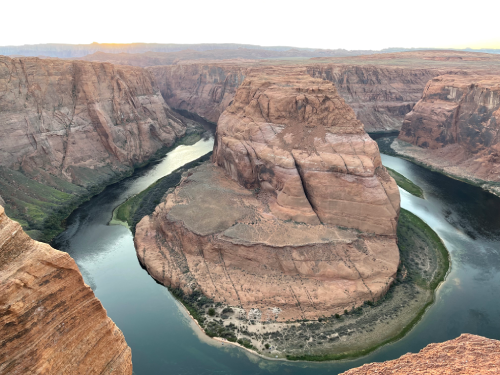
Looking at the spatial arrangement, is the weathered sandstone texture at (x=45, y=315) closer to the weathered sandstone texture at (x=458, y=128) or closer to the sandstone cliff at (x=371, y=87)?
the weathered sandstone texture at (x=458, y=128)

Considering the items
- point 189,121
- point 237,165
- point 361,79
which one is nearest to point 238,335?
point 237,165

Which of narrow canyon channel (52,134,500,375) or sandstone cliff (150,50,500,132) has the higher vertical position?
sandstone cliff (150,50,500,132)

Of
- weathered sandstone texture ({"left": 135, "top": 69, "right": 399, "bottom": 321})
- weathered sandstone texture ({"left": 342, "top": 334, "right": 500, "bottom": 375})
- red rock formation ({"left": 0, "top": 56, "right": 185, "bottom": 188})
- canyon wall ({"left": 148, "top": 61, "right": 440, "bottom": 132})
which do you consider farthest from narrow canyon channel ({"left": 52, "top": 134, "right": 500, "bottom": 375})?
canyon wall ({"left": 148, "top": 61, "right": 440, "bottom": 132})

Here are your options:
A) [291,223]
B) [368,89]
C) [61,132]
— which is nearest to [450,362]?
[291,223]

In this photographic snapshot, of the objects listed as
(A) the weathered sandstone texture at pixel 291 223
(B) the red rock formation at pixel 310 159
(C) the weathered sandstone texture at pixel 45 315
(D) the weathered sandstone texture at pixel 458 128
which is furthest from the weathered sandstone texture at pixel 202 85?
(C) the weathered sandstone texture at pixel 45 315

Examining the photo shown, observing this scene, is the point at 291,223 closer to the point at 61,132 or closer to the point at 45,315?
the point at 45,315

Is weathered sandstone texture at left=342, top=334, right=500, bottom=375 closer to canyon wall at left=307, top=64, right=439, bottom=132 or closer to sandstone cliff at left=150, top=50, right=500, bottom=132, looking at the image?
sandstone cliff at left=150, top=50, right=500, bottom=132
